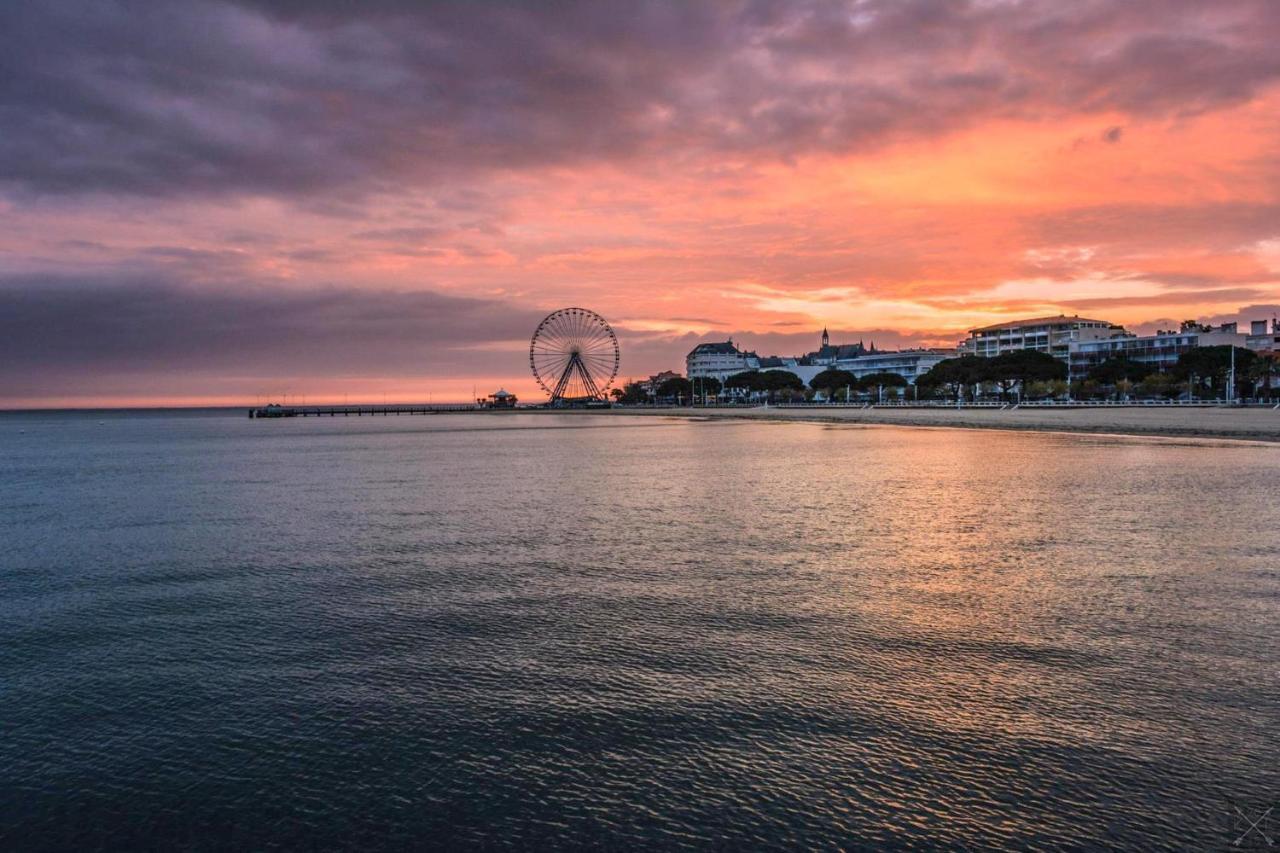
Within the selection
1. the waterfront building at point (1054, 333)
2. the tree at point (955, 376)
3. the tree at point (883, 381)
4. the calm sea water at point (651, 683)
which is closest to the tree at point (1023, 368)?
the tree at point (955, 376)

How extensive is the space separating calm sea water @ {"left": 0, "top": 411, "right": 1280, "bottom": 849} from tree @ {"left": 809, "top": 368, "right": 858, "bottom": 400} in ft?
561

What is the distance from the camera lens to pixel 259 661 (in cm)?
1046

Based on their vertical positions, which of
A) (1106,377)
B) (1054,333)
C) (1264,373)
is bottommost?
(1264,373)

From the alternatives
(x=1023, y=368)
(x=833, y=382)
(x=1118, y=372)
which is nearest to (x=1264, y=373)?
(x=1118, y=372)

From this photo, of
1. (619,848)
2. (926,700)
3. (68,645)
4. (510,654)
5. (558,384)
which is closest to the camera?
(619,848)

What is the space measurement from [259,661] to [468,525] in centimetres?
1175

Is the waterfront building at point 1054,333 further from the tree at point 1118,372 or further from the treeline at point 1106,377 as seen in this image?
the tree at point 1118,372

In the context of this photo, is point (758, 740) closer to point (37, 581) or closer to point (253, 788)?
point (253, 788)

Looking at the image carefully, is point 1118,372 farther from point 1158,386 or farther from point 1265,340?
point 1265,340

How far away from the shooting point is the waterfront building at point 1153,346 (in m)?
146

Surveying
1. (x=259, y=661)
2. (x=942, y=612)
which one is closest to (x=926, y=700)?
(x=942, y=612)

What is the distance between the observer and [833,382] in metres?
192

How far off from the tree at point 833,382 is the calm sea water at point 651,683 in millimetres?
171138

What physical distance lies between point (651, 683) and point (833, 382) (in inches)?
7448
